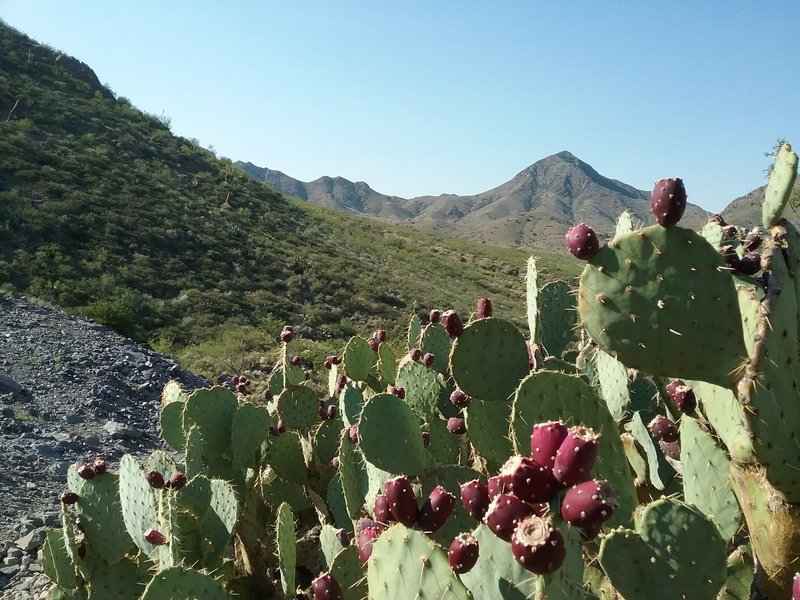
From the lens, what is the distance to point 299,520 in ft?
13.8

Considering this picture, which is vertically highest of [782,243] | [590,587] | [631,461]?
[782,243]

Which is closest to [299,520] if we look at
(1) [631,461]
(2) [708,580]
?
(1) [631,461]

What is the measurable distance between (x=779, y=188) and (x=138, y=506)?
9.09ft

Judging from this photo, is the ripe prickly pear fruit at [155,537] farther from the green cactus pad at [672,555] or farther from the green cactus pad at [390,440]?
the green cactus pad at [672,555]

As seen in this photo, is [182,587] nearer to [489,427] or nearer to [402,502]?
[402,502]

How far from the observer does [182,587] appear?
2.24m

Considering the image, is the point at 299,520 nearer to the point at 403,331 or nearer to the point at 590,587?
the point at 590,587

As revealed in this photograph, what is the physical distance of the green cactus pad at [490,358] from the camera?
2.71 meters

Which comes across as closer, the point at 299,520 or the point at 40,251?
the point at 299,520

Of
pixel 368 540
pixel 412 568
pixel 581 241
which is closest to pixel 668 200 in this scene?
pixel 581 241

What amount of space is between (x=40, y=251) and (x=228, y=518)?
46.0 ft

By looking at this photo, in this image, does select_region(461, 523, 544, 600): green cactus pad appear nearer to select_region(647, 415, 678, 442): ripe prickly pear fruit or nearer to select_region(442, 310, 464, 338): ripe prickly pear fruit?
select_region(647, 415, 678, 442): ripe prickly pear fruit

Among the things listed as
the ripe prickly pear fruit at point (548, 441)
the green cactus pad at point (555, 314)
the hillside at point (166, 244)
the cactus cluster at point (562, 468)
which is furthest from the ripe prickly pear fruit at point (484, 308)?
the hillside at point (166, 244)

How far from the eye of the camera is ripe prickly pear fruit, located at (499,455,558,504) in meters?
1.04
